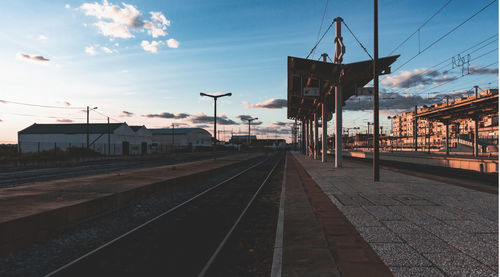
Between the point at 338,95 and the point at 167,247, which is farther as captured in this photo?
the point at 338,95

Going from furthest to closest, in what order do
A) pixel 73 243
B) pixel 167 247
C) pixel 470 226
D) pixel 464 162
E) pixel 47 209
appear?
pixel 464 162
pixel 47 209
pixel 470 226
pixel 73 243
pixel 167 247

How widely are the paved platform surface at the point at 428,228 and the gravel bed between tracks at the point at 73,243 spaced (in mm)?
5162

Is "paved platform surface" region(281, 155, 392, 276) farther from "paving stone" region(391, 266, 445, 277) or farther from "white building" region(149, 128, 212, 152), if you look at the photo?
"white building" region(149, 128, 212, 152)

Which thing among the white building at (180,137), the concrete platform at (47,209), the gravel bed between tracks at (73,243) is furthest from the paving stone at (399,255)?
the white building at (180,137)

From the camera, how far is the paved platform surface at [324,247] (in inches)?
163

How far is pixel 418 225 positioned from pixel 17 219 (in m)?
8.12

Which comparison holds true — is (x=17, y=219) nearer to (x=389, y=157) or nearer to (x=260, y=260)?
(x=260, y=260)

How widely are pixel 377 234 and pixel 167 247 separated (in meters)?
4.03

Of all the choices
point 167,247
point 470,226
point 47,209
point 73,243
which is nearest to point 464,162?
point 470,226

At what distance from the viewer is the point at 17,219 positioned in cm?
567

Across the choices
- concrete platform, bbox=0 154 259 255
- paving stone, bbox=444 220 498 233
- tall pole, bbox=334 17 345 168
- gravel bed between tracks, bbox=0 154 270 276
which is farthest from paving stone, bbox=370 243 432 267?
tall pole, bbox=334 17 345 168

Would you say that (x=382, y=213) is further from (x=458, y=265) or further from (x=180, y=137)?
(x=180, y=137)

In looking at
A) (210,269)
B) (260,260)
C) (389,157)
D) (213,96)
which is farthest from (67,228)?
(389,157)

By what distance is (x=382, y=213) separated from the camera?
769 centimetres
